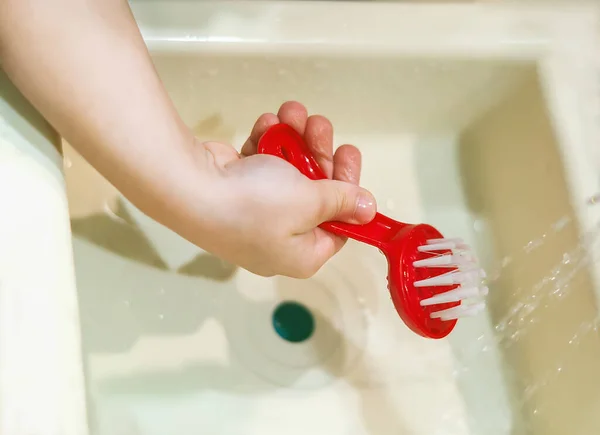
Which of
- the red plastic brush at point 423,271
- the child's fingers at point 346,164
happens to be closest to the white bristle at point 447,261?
the red plastic brush at point 423,271

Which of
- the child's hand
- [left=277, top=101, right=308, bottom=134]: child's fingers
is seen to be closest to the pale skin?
the child's hand

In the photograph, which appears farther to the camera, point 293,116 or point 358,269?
point 358,269

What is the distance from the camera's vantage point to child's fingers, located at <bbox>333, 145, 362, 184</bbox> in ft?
1.88

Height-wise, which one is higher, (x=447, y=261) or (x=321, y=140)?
(x=321, y=140)

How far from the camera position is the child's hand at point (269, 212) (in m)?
0.43

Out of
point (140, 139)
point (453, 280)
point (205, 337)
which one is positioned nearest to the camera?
point (140, 139)

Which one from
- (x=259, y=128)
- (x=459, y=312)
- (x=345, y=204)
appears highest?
(x=259, y=128)

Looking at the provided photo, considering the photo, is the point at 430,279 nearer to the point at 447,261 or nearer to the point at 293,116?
the point at 447,261

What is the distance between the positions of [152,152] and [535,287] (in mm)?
434

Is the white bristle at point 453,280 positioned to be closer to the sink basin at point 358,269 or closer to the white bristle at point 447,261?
the white bristle at point 447,261

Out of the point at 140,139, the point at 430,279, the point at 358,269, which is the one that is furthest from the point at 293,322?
the point at 140,139

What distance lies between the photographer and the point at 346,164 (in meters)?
0.57

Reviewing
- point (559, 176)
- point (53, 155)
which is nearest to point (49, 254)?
point (53, 155)

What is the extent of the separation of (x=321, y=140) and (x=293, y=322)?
208mm
